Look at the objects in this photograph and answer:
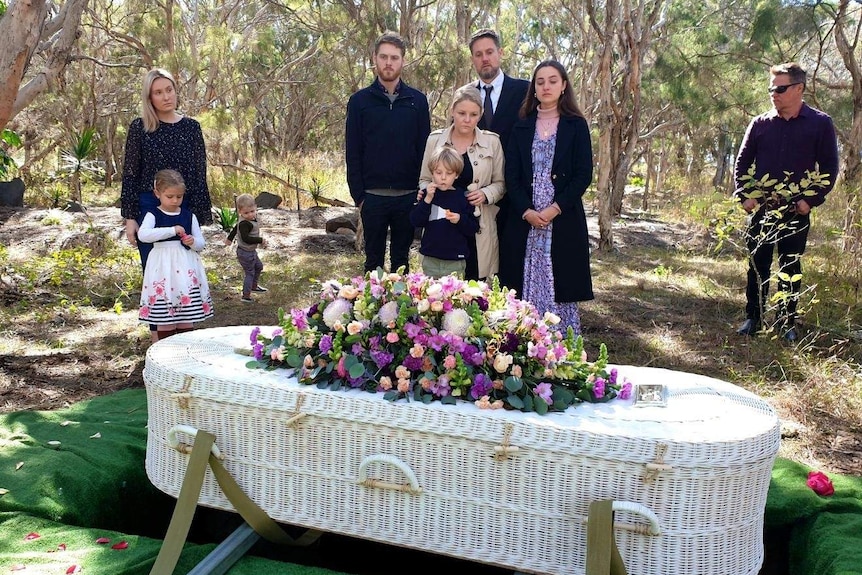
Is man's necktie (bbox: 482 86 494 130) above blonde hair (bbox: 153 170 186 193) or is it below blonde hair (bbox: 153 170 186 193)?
above

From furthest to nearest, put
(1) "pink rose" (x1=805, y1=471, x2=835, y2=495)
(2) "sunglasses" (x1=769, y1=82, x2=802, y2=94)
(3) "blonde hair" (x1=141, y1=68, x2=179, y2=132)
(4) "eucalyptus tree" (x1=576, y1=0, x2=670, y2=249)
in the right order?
(4) "eucalyptus tree" (x1=576, y1=0, x2=670, y2=249), (2) "sunglasses" (x1=769, y1=82, x2=802, y2=94), (3) "blonde hair" (x1=141, y1=68, x2=179, y2=132), (1) "pink rose" (x1=805, y1=471, x2=835, y2=495)

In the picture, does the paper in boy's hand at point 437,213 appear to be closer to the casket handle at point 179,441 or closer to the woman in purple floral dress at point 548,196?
the woman in purple floral dress at point 548,196

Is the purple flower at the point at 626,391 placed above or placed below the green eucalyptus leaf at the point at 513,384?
below

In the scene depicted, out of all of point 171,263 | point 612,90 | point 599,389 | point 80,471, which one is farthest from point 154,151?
point 612,90

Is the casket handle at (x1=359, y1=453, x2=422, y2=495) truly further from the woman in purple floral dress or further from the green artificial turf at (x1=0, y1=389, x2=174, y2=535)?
the woman in purple floral dress

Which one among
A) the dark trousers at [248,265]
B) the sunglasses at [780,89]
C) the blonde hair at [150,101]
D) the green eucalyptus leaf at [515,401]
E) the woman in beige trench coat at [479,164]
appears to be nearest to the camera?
the green eucalyptus leaf at [515,401]

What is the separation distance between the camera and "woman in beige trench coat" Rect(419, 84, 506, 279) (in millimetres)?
3904

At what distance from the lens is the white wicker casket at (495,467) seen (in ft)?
6.62

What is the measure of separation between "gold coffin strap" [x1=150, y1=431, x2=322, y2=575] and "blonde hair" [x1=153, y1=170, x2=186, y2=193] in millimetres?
2013

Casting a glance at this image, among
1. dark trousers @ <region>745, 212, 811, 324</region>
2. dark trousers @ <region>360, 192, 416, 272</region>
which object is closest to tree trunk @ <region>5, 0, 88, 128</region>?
dark trousers @ <region>360, 192, 416, 272</region>

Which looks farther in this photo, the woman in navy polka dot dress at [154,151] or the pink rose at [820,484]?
the woman in navy polka dot dress at [154,151]

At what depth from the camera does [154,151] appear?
13.5 ft

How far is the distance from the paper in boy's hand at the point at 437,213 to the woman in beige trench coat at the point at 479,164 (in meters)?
0.13

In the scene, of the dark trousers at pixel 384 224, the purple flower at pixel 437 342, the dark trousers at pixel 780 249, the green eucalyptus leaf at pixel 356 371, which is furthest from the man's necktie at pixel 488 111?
the green eucalyptus leaf at pixel 356 371
